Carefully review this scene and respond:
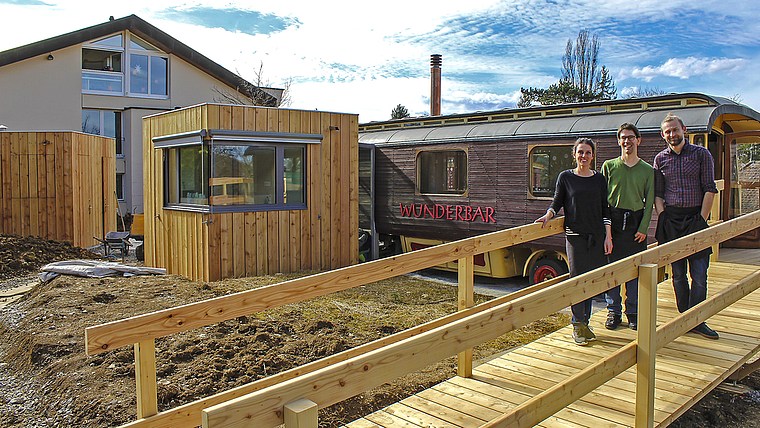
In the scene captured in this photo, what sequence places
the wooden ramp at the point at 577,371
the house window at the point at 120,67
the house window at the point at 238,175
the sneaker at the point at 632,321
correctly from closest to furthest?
the wooden ramp at the point at 577,371 < the sneaker at the point at 632,321 < the house window at the point at 238,175 < the house window at the point at 120,67

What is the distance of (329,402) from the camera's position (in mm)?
1891

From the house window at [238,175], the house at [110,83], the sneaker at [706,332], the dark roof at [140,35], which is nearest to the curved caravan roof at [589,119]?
the house window at [238,175]

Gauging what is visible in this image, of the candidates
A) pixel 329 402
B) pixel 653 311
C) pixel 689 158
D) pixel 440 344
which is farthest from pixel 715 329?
pixel 329 402

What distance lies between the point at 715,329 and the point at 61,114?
864 inches

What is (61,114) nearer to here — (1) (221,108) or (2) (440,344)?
(1) (221,108)

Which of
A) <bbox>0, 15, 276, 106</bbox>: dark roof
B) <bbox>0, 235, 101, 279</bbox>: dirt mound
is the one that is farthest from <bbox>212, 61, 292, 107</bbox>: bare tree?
<bbox>0, 235, 101, 279</bbox>: dirt mound

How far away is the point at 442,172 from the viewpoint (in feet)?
34.5

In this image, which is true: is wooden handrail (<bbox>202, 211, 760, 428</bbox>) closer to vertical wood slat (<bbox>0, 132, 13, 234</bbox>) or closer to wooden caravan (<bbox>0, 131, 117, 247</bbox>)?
wooden caravan (<bbox>0, 131, 117, 247</bbox>)

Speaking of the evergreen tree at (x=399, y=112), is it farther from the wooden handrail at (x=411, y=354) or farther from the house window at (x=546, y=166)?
Result: the wooden handrail at (x=411, y=354)

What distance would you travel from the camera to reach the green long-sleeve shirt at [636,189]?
4.61 meters

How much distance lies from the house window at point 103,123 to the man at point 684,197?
70.6ft

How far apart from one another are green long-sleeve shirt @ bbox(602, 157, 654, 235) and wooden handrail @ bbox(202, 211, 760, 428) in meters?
1.22

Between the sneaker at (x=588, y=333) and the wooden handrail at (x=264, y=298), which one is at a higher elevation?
the wooden handrail at (x=264, y=298)

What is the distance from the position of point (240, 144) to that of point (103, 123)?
1568cm
